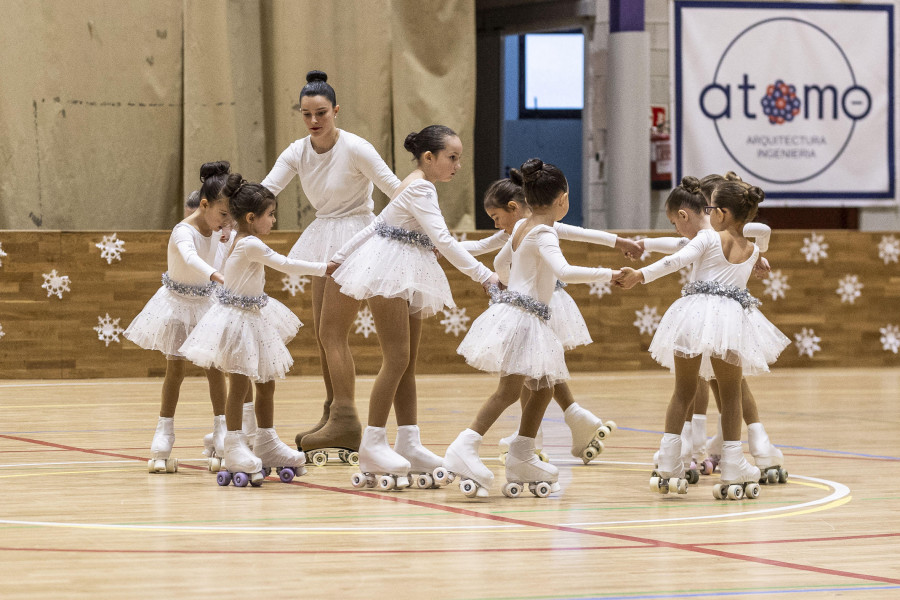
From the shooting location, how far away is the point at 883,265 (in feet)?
32.2

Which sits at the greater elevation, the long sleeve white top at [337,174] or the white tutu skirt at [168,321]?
the long sleeve white top at [337,174]

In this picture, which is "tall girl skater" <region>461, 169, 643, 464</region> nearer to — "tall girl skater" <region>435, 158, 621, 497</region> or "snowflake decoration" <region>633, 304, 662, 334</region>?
"tall girl skater" <region>435, 158, 621, 497</region>

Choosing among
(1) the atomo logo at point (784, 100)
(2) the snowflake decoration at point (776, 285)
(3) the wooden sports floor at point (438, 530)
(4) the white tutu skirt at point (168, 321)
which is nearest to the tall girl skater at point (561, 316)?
(3) the wooden sports floor at point (438, 530)

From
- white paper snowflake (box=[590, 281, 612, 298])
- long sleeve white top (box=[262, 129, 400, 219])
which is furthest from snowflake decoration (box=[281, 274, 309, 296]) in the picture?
long sleeve white top (box=[262, 129, 400, 219])

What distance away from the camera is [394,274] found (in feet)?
13.7

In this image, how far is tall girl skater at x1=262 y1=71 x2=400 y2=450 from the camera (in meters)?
4.89

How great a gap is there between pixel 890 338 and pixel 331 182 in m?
6.27

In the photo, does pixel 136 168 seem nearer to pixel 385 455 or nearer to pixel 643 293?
pixel 643 293

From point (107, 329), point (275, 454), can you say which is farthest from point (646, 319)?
point (275, 454)

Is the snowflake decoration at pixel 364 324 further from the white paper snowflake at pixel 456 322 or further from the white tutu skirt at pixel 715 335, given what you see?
the white tutu skirt at pixel 715 335

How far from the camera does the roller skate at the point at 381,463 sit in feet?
13.8

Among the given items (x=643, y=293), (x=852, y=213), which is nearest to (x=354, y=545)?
(x=643, y=293)

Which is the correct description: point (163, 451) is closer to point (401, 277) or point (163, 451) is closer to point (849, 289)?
point (401, 277)

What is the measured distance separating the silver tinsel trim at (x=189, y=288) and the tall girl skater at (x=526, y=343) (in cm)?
124
